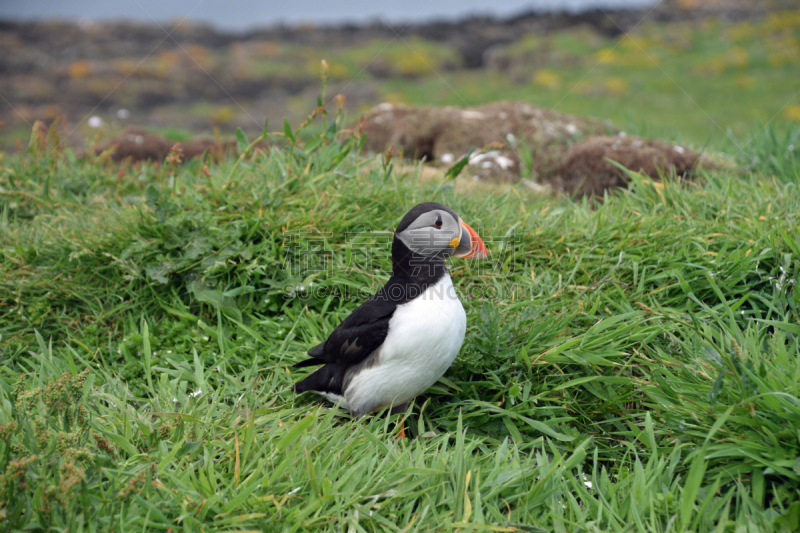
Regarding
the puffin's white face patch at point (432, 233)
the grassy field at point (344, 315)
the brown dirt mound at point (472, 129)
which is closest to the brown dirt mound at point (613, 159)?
the grassy field at point (344, 315)

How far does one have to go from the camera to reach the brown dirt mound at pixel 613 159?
4879mm

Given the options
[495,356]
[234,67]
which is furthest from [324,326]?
[234,67]

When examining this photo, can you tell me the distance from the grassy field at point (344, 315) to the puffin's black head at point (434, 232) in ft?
1.79

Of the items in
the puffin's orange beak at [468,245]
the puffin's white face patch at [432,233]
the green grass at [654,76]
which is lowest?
the green grass at [654,76]

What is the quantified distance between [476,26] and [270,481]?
2441 centimetres

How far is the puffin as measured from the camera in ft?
8.25

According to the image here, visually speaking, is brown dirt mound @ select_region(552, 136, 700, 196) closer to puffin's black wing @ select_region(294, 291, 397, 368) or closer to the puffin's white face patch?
the puffin's white face patch

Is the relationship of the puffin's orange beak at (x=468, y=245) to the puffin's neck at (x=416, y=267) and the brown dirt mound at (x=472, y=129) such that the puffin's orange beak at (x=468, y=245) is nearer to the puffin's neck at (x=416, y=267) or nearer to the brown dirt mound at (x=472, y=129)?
the puffin's neck at (x=416, y=267)

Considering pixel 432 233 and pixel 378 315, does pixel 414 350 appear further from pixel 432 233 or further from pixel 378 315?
pixel 432 233

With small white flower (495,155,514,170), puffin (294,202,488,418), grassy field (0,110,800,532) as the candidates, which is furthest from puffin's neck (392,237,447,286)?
small white flower (495,155,514,170)

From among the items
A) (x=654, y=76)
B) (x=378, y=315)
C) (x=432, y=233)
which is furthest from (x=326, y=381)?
(x=654, y=76)

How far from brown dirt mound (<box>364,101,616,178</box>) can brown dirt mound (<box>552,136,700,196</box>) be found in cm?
53

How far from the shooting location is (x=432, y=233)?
258 cm

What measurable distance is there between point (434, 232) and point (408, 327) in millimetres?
468
